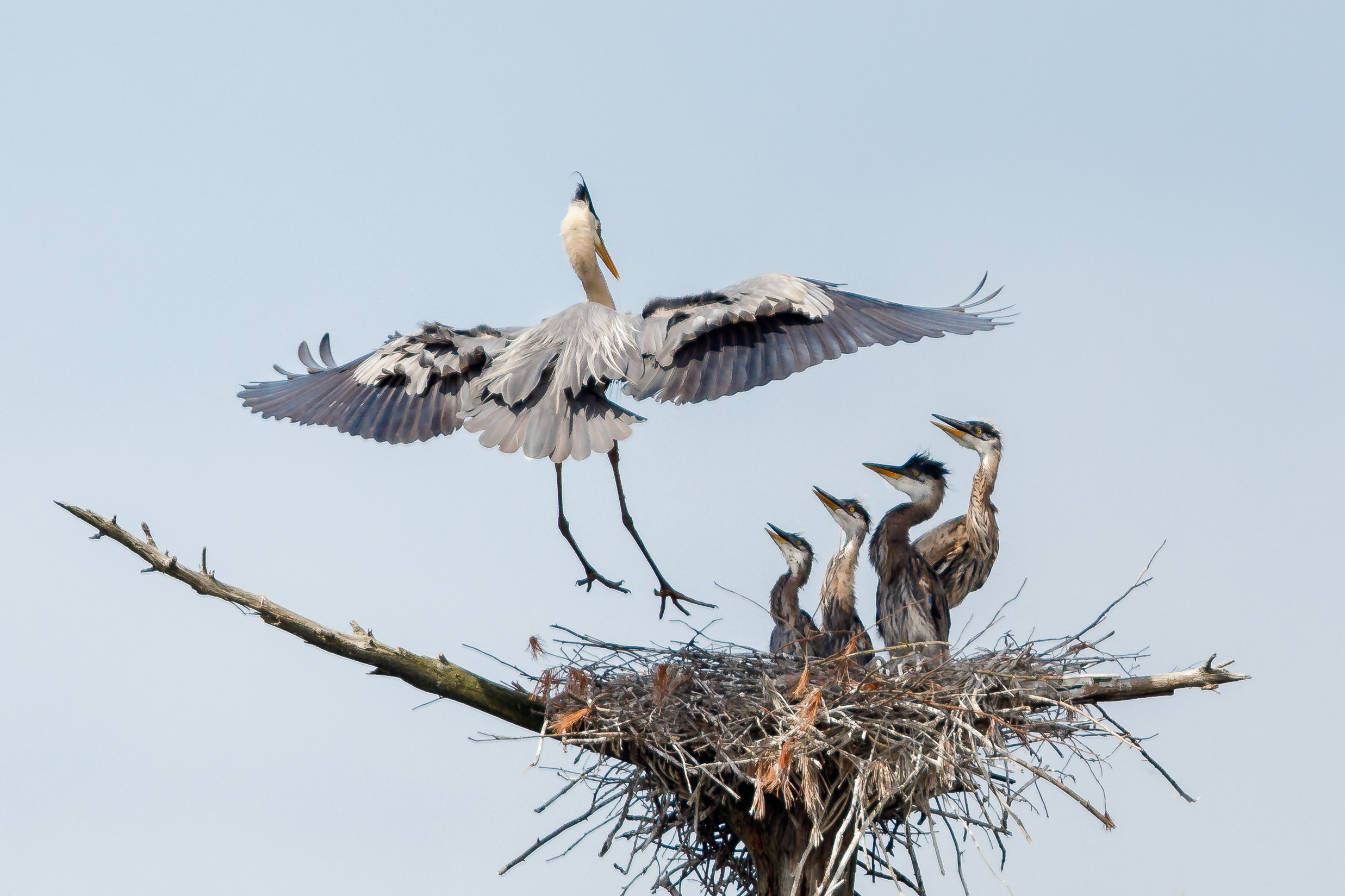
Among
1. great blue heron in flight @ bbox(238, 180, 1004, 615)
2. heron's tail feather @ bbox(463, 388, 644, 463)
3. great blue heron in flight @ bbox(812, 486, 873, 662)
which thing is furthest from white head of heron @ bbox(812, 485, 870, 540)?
heron's tail feather @ bbox(463, 388, 644, 463)

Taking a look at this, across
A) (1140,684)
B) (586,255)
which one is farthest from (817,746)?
(586,255)

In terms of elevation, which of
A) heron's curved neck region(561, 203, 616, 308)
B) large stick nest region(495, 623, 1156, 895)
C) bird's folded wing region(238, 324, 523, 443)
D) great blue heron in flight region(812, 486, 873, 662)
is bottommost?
large stick nest region(495, 623, 1156, 895)

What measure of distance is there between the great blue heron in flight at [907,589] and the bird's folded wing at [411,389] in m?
1.94

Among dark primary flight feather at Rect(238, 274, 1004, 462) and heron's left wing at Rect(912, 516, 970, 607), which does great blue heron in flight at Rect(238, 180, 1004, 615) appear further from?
heron's left wing at Rect(912, 516, 970, 607)

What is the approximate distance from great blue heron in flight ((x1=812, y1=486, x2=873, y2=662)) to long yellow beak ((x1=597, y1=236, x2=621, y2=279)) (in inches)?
65.4

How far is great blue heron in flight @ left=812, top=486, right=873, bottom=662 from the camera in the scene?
632cm

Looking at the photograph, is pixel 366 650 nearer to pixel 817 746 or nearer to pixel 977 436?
pixel 817 746

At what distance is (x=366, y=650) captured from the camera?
4484 millimetres

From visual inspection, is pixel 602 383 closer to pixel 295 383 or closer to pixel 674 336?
pixel 674 336

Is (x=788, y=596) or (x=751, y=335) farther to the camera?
(x=788, y=596)

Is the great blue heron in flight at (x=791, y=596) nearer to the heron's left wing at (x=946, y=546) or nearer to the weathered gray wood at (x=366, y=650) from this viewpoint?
the heron's left wing at (x=946, y=546)

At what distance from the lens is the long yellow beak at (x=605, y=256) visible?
757cm

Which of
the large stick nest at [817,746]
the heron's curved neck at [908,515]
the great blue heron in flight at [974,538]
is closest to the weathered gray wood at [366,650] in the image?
the large stick nest at [817,746]

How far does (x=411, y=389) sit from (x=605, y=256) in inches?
71.3
